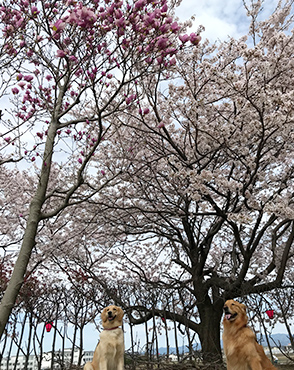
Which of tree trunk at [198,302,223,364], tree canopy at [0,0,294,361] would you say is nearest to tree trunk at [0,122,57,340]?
tree canopy at [0,0,294,361]

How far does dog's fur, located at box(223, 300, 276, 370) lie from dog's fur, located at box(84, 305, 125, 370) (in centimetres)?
142

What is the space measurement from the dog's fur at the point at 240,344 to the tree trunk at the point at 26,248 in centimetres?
312

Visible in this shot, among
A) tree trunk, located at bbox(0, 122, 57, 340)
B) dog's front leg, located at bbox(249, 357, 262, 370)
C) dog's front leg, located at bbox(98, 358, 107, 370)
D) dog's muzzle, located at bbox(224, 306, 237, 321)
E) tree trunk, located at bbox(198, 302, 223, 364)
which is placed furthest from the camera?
tree trunk, located at bbox(198, 302, 223, 364)

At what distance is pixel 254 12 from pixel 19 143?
633 centimetres

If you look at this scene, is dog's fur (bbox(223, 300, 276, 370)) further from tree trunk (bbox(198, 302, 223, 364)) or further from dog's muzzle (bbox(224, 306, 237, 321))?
tree trunk (bbox(198, 302, 223, 364))

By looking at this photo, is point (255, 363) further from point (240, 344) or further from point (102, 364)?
point (102, 364)

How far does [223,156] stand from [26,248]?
640 centimetres

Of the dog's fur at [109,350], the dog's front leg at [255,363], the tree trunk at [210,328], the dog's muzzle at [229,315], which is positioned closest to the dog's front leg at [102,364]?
the dog's fur at [109,350]

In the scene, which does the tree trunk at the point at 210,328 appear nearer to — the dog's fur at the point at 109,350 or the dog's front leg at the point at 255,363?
the dog's fur at the point at 109,350

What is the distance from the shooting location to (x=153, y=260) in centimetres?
1359

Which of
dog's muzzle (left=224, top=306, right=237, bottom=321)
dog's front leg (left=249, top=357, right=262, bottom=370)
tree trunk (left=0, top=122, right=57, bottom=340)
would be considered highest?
tree trunk (left=0, top=122, right=57, bottom=340)

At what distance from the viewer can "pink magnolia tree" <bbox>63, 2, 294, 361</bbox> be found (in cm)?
650

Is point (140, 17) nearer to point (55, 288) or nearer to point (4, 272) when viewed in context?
point (55, 288)

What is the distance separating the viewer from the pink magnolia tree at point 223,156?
6.50 m
